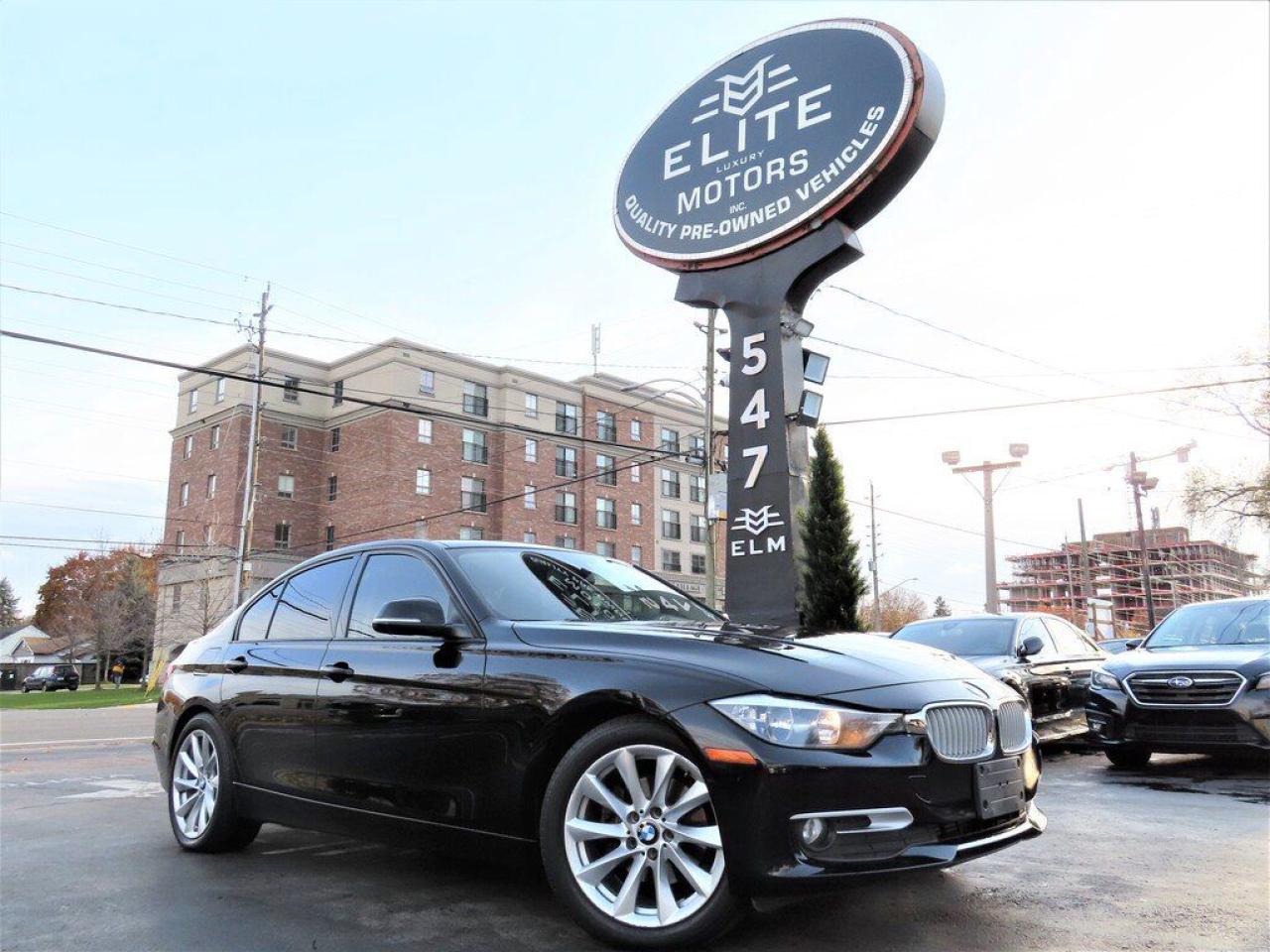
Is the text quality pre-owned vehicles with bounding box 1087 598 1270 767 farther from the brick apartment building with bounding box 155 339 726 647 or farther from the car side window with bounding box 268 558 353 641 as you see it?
the brick apartment building with bounding box 155 339 726 647

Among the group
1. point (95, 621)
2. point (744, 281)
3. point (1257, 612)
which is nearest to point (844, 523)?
point (744, 281)

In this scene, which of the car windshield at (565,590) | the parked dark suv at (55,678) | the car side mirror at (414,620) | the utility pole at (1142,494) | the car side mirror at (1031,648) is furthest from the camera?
the parked dark suv at (55,678)

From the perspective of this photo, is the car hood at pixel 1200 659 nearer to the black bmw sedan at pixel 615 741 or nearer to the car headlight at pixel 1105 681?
the car headlight at pixel 1105 681

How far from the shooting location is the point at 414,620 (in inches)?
154

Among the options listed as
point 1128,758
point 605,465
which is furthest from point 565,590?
point 605,465

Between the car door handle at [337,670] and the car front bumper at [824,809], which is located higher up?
the car door handle at [337,670]

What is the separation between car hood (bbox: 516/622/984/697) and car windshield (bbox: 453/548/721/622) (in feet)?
0.72

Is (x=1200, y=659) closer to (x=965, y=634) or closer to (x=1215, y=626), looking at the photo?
(x=1215, y=626)

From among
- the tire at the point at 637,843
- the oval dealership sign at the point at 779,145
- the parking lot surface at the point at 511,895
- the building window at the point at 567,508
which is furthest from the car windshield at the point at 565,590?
the building window at the point at 567,508

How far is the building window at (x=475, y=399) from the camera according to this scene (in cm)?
4612

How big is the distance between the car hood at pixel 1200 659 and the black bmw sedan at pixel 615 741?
5.09m

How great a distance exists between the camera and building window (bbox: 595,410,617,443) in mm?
50750

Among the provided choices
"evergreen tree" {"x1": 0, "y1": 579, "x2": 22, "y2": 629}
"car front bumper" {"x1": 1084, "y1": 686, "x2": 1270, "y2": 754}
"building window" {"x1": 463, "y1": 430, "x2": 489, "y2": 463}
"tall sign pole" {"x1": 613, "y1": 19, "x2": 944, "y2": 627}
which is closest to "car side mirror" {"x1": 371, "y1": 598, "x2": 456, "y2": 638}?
"car front bumper" {"x1": 1084, "y1": 686, "x2": 1270, "y2": 754}

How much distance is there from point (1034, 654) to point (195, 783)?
711 centimetres
